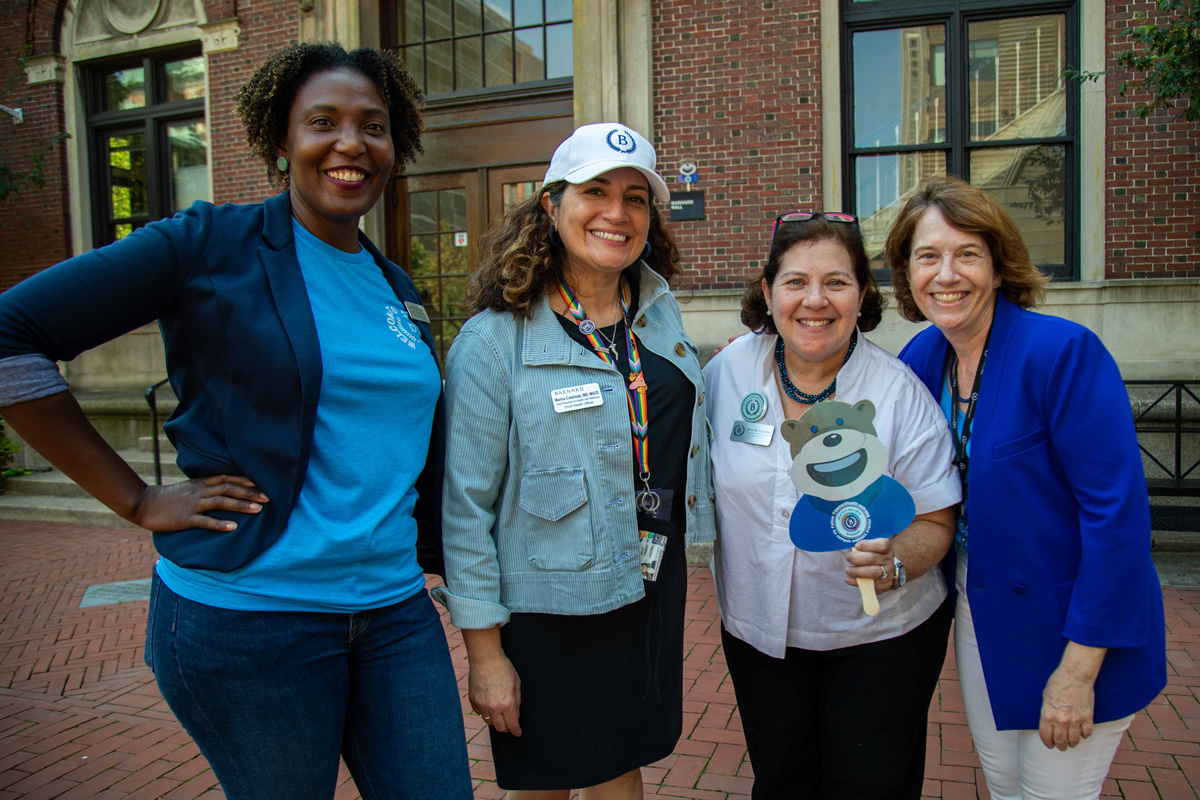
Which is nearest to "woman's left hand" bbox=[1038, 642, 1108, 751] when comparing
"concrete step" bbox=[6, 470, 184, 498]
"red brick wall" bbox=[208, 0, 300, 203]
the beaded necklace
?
the beaded necklace

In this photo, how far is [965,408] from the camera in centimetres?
220

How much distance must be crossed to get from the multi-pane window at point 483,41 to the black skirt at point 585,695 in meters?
7.89

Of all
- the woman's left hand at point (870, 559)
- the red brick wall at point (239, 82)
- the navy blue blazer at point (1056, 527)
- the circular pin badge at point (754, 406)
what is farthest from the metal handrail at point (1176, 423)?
the red brick wall at point (239, 82)

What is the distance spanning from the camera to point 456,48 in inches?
365

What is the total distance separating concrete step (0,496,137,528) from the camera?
27.5ft

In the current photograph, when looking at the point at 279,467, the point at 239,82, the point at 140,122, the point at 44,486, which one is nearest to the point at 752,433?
the point at 279,467

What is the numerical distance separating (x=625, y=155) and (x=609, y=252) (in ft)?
0.81

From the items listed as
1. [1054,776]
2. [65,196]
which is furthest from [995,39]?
[65,196]

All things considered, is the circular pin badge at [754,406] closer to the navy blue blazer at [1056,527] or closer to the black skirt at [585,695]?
the black skirt at [585,695]

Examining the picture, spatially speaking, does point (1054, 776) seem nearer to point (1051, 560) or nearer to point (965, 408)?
point (1051, 560)

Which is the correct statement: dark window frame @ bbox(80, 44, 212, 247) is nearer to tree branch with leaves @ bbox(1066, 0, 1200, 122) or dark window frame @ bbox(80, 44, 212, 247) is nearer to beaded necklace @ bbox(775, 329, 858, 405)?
tree branch with leaves @ bbox(1066, 0, 1200, 122)

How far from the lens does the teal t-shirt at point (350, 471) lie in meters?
1.61

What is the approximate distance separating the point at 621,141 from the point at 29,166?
38.6 ft

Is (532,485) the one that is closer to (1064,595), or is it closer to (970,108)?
(1064,595)
